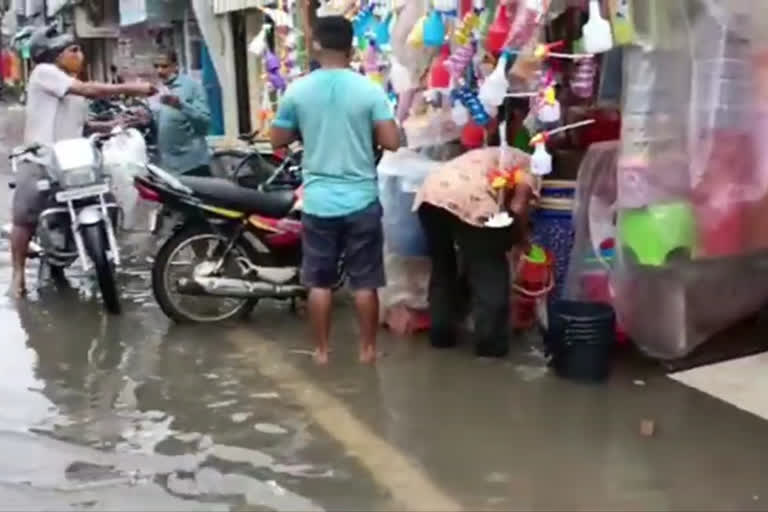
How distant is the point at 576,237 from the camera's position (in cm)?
637

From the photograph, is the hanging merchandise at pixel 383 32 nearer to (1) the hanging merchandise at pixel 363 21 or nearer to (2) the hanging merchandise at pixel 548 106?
(1) the hanging merchandise at pixel 363 21

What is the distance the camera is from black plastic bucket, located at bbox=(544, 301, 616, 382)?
5.80 metres

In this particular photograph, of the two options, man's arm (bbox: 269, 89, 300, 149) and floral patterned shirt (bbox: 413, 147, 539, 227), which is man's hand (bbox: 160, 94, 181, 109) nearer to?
man's arm (bbox: 269, 89, 300, 149)

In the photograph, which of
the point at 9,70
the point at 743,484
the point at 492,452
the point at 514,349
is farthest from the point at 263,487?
the point at 9,70

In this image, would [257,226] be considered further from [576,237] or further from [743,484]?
[743,484]

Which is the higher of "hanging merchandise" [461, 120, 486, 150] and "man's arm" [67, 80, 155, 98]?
"man's arm" [67, 80, 155, 98]

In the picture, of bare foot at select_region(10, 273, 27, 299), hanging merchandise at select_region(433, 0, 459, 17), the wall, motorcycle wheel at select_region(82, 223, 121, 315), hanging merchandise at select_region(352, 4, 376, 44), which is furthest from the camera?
the wall

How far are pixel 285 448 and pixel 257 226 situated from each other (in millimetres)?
2620

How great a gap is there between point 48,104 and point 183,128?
2.22 m

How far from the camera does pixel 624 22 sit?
5.51 meters

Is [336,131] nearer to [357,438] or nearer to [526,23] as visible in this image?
[526,23]

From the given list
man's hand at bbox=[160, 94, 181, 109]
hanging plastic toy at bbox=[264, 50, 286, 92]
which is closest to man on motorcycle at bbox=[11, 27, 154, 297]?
man's hand at bbox=[160, 94, 181, 109]

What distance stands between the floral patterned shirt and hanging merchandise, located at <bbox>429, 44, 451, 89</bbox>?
511 mm

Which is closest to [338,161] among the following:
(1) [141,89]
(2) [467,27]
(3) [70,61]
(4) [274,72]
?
(2) [467,27]
